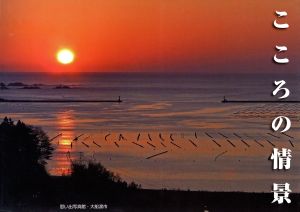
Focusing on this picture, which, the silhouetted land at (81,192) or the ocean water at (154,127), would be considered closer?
the silhouetted land at (81,192)

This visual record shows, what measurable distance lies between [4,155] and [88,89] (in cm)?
117

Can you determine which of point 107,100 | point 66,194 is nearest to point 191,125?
point 107,100

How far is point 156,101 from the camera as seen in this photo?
699cm

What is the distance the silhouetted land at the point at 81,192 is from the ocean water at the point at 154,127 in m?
0.09

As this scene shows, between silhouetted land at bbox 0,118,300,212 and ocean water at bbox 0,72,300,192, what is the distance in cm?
9

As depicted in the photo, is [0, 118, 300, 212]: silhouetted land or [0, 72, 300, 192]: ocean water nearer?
[0, 118, 300, 212]: silhouetted land

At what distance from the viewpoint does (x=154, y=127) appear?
6.64 metres

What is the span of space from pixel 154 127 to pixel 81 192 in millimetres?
788

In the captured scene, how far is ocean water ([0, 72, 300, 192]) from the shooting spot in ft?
21.4

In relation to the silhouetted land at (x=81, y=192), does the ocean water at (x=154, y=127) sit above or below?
above

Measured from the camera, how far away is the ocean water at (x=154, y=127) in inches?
257

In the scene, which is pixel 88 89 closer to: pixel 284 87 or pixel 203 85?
pixel 203 85

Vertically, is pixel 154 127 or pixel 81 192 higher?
pixel 154 127

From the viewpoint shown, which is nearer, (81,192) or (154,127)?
(81,192)
